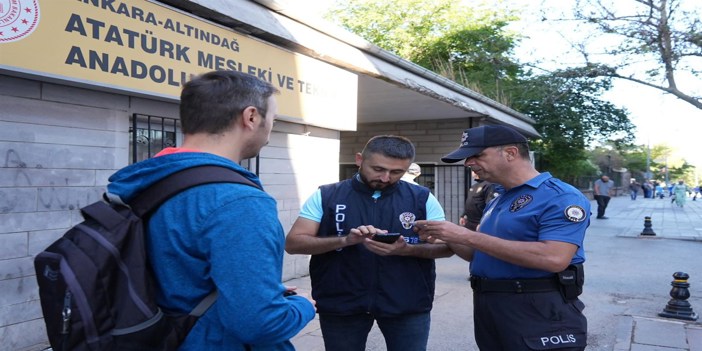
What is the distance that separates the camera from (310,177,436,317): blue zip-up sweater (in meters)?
2.55

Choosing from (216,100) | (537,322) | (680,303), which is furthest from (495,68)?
(216,100)

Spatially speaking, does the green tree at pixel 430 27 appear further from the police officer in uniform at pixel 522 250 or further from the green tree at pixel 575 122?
the police officer in uniform at pixel 522 250

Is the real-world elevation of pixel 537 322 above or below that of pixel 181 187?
below

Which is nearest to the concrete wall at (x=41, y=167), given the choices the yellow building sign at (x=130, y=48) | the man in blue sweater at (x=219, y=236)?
the yellow building sign at (x=130, y=48)

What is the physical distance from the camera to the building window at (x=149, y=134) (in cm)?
479

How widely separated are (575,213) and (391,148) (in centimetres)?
92

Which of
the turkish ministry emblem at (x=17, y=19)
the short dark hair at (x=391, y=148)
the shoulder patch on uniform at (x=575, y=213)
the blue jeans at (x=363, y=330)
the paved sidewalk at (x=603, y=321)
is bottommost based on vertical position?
the paved sidewalk at (x=603, y=321)

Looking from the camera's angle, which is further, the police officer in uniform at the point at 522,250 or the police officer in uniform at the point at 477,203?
the police officer in uniform at the point at 477,203

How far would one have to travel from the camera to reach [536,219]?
230cm

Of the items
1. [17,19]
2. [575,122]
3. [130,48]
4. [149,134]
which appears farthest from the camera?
[575,122]

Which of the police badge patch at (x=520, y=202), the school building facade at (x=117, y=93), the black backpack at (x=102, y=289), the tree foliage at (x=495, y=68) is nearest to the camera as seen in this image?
the black backpack at (x=102, y=289)

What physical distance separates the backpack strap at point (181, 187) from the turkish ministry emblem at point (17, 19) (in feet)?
9.22

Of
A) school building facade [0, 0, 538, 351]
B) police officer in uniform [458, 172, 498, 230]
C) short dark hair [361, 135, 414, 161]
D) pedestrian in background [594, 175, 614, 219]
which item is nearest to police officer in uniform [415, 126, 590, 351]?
short dark hair [361, 135, 414, 161]

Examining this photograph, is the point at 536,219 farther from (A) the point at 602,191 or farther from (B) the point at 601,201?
(B) the point at 601,201
